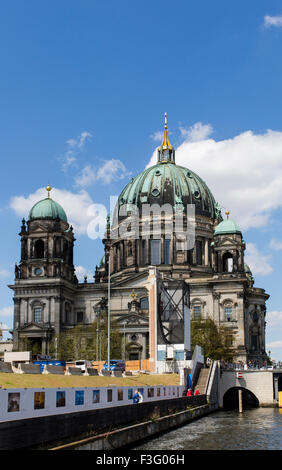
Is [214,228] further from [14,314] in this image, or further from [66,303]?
[14,314]

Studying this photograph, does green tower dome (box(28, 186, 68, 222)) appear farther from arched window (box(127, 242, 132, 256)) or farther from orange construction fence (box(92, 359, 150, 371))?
orange construction fence (box(92, 359, 150, 371))

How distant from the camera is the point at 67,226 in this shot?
11444 cm

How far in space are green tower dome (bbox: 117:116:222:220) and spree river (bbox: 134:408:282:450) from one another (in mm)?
68924

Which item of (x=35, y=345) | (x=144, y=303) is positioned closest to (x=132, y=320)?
(x=144, y=303)

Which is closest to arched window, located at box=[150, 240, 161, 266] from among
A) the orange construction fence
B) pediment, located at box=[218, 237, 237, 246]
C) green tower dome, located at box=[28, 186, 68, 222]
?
pediment, located at box=[218, 237, 237, 246]

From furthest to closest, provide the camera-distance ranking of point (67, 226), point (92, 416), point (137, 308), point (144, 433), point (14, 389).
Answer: point (67, 226)
point (137, 308)
point (144, 433)
point (92, 416)
point (14, 389)

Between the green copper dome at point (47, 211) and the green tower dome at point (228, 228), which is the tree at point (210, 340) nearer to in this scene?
the green tower dome at point (228, 228)

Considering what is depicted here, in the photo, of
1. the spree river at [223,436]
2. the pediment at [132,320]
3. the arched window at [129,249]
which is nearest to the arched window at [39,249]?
the arched window at [129,249]

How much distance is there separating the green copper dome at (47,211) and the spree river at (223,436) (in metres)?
61.1

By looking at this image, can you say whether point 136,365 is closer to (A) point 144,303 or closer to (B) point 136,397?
(B) point 136,397

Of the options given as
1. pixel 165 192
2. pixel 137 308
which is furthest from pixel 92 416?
pixel 165 192

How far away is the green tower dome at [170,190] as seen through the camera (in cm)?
12288

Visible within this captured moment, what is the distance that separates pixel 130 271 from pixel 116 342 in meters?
26.0

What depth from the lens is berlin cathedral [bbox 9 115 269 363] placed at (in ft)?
348
